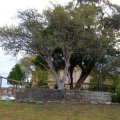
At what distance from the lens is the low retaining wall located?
80.5 ft

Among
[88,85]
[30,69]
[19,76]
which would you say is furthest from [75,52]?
[19,76]

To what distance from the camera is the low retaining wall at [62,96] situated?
24547mm

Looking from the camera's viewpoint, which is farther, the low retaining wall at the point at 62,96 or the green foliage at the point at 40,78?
the green foliage at the point at 40,78

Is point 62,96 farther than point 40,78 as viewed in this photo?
No

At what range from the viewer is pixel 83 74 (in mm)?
30688

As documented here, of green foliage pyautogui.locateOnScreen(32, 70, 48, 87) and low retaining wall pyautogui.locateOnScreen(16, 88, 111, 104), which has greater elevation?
green foliage pyautogui.locateOnScreen(32, 70, 48, 87)

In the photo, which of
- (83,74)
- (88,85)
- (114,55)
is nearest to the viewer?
(114,55)

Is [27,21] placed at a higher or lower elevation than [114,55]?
higher

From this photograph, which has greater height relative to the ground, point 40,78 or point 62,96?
point 40,78

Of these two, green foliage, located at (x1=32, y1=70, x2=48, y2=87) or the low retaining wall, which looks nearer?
the low retaining wall

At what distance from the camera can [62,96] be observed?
2452 cm

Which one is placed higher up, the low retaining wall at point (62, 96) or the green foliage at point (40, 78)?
the green foliage at point (40, 78)

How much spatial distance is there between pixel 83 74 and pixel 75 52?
162 inches

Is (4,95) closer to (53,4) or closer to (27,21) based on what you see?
(27,21)
